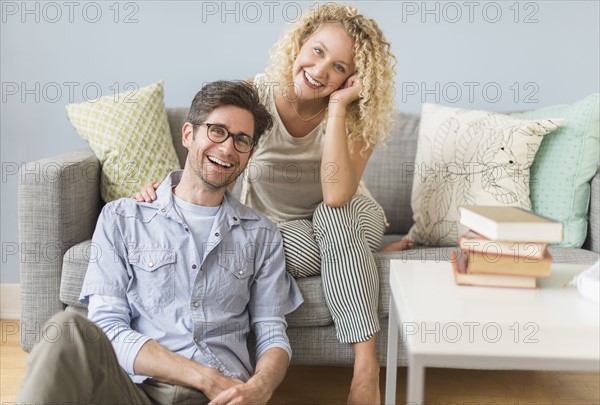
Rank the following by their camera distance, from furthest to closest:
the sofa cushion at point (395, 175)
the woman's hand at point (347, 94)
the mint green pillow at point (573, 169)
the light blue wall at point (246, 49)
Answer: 1. the light blue wall at point (246, 49)
2. the sofa cushion at point (395, 175)
3. the mint green pillow at point (573, 169)
4. the woman's hand at point (347, 94)

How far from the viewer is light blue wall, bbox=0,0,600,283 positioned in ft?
8.50

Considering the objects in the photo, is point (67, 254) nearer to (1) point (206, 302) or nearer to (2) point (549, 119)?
(1) point (206, 302)

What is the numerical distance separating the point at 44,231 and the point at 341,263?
82cm

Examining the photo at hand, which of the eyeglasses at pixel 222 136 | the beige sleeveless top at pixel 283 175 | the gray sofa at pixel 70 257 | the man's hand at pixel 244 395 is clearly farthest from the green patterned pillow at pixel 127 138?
the man's hand at pixel 244 395

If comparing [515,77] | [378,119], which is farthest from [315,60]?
[515,77]

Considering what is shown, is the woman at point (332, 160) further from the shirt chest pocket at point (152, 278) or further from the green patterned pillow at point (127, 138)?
the green patterned pillow at point (127, 138)

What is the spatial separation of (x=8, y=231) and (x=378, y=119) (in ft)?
5.13

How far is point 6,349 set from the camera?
232cm

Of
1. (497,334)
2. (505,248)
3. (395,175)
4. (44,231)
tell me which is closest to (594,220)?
(395,175)

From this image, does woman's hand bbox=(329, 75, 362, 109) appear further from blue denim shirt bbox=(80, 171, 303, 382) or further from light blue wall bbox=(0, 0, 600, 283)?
light blue wall bbox=(0, 0, 600, 283)

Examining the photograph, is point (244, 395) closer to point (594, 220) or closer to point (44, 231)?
point (44, 231)

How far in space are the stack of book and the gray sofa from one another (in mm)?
517

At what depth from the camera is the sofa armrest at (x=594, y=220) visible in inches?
85.3

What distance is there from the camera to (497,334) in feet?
3.79
